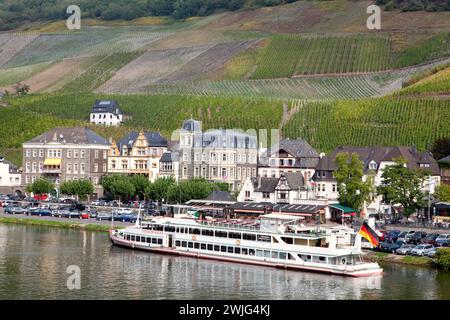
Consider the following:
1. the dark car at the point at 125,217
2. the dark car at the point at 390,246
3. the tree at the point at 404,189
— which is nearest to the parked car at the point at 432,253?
the dark car at the point at 390,246

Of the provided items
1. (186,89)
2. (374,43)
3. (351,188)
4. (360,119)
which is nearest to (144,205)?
(351,188)

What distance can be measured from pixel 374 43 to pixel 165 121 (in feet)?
212

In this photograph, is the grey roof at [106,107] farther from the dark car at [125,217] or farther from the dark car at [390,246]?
the dark car at [390,246]

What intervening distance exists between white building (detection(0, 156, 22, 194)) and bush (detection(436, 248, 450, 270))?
65.7 meters

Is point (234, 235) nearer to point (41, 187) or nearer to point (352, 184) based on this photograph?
point (352, 184)

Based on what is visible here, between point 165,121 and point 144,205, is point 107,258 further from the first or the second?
point 165,121

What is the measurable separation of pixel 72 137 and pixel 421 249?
56.5m

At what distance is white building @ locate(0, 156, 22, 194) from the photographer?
11850 cm

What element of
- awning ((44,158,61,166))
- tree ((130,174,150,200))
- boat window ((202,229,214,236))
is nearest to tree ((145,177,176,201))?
tree ((130,174,150,200))

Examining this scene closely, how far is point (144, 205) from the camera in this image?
101875 mm

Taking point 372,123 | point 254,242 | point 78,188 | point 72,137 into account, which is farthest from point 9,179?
point 254,242

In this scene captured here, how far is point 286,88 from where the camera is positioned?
158750mm

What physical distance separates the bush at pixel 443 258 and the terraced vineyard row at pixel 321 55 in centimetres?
10652

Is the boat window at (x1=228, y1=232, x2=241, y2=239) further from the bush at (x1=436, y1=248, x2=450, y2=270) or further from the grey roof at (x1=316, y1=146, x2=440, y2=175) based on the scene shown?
the grey roof at (x1=316, y1=146, x2=440, y2=175)
